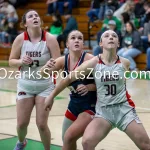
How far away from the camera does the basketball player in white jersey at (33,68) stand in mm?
6328

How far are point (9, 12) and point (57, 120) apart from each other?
1274 cm

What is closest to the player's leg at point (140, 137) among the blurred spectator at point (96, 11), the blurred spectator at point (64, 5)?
the blurred spectator at point (96, 11)

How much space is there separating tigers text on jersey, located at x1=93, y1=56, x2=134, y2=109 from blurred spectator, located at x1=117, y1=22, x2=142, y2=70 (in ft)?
31.6

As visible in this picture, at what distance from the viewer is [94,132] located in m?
5.24

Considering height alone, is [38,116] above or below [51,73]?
below

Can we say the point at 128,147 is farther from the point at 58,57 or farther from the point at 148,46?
the point at 148,46

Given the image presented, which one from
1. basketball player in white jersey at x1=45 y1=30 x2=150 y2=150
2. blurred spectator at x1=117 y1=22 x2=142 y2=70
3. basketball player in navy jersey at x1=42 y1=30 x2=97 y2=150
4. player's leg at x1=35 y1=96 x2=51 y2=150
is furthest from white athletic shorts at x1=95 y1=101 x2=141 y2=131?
blurred spectator at x1=117 y1=22 x2=142 y2=70

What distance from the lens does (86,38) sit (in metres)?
18.9

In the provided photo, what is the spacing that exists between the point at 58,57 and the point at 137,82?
7.48m

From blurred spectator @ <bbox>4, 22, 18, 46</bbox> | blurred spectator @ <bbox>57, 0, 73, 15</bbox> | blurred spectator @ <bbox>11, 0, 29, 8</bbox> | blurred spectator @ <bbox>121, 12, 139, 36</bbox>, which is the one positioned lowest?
blurred spectator @ <bbox>4, 22, 18, 46</bbox>

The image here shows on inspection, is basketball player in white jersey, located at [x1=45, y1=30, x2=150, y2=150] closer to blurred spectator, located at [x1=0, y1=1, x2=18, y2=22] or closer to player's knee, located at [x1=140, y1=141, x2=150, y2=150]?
player's knee, located at [x1=140, y1=141, x2=150, y2=150]

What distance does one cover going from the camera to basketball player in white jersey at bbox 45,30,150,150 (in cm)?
532

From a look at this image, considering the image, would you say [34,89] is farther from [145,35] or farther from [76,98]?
[145,35]

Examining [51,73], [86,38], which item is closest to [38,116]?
[51,73]
